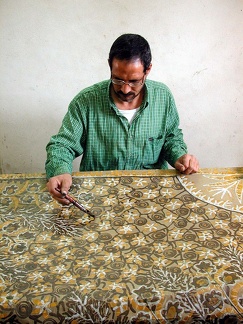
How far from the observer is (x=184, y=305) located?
0.97m

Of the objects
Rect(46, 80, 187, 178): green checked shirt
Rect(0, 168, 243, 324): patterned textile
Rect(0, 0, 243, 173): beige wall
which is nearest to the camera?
Rect(0, 168, 243, 324): patterned textile

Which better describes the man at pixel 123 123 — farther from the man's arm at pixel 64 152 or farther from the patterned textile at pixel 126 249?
the patterned textile at pixel 126 249

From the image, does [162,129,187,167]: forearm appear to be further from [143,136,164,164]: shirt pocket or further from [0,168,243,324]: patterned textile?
[0,168,243,324]: patterned textile

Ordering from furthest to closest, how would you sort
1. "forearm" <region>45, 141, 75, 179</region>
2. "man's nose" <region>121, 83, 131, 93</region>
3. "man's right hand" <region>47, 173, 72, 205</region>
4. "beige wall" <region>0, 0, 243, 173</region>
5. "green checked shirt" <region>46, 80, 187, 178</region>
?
1. "beige wall" <region>0, 0, 243, 173</region>
2. "green checked shirt" <region>46, 80, 187, 178</region>
3. "man's nose" <region>121, 83, 131, 93</region>
4. "forearm" <region>45, 141, 75, 179</region>
5. "man's right hand" <region>47, 173, 72, 205</region>

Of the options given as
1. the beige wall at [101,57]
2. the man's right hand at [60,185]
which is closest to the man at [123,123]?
the man's right hand at [60,185]

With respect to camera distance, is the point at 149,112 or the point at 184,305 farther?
the point at 149,112

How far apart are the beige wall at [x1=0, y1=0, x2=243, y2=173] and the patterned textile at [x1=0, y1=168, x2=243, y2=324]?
106 centimetres

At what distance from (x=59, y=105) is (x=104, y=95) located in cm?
80

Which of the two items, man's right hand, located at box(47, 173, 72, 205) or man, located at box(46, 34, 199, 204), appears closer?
man's right hand, located at box(47, 173, 72, 205)

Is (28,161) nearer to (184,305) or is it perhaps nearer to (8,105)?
(8,105)

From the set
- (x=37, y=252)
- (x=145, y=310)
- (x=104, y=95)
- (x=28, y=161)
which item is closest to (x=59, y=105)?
(x=28, y=161)

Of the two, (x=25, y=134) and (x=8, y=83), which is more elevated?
(x=8, y=83)

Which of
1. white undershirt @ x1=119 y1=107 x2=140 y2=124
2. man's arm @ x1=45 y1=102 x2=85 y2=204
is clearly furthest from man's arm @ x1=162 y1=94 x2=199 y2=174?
man's arm @ x1=45 y1=102 x2=85 y2=204

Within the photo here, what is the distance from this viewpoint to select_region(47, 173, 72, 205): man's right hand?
136cm
